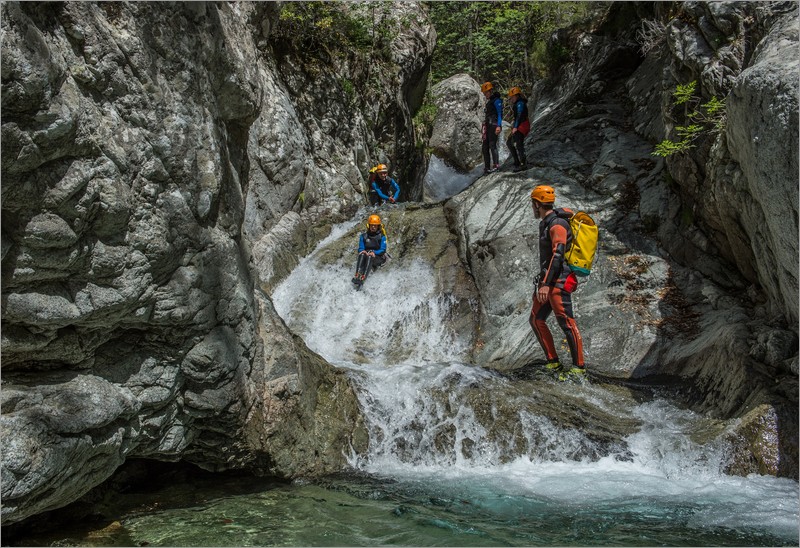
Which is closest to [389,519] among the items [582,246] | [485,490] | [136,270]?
[485,490]

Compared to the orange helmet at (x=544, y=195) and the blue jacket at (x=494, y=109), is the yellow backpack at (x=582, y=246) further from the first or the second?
the blue jacket at (x=494, y=109)

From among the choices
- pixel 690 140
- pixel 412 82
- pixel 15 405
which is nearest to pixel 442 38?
pixel 412 82

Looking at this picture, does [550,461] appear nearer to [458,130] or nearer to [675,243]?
[675,243]

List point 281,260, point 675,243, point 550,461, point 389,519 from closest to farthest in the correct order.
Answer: point 389,519, point 550,461, point 675,243, point 281,260

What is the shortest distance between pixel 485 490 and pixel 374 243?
283 inches

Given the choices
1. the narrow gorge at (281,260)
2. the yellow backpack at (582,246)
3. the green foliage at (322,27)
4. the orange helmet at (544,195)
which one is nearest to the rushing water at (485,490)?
the narrow gorge at (281,260)

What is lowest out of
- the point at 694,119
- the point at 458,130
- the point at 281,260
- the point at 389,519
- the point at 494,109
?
the point at 389,519

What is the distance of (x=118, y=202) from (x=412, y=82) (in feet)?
51.2

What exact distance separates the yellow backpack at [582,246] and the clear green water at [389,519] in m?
2.95

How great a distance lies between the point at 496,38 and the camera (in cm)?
2708

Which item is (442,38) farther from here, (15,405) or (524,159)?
(15,405)

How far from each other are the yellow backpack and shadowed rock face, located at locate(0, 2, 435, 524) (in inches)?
124

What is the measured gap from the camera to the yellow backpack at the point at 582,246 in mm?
7742

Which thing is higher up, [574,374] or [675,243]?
[675,243]
